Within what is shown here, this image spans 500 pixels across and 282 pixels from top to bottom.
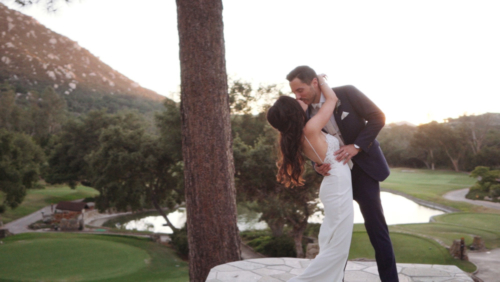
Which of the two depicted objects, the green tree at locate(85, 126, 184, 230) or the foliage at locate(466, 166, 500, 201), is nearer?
the foliage at locate(466, 166, 500, 201)

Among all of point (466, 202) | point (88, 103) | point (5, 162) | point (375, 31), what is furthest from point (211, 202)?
point (88, 103)

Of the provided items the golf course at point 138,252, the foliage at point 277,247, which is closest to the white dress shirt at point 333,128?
the golf course at point 138,252

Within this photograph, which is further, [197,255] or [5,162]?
[5,162]

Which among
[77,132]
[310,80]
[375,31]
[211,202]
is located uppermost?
[375,31]

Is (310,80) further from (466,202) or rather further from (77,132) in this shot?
(77,132)

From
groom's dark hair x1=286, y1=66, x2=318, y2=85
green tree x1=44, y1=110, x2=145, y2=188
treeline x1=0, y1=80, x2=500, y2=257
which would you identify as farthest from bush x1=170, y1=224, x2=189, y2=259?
groom's dark hair x1=286, y1=66, x2=318, y2=85

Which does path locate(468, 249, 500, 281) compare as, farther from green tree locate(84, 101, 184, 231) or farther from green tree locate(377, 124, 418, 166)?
green tree locate(377, 124, 418, 166)

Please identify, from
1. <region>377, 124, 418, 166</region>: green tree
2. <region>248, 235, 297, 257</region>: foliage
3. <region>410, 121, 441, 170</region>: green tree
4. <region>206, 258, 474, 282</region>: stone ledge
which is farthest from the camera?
<region>377, 124, 418, 166</region>: green tree

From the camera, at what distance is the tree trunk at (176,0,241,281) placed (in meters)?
4.38

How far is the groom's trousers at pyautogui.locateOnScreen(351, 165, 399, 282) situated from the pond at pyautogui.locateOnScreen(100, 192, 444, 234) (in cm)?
2181

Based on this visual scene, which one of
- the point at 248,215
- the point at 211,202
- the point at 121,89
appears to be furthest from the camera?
the point at 121,89

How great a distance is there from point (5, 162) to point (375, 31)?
74.8ft

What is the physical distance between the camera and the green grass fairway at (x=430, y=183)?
28812mm

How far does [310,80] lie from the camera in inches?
118
